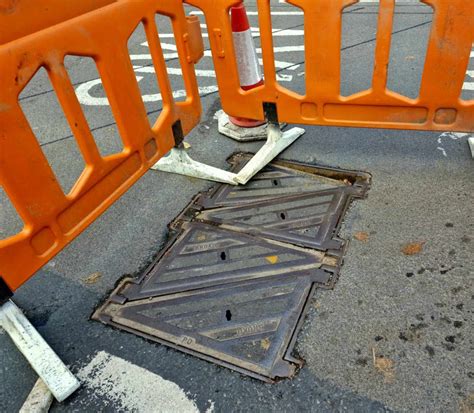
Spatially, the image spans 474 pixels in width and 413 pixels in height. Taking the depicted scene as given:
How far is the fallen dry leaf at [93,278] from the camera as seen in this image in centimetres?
227

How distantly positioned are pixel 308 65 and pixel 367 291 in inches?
55.4

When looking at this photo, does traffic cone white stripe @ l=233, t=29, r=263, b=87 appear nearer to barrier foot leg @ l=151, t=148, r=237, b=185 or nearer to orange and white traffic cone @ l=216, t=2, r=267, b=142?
orange and white traffic cone @ l=216, t=2, r=267, b=142

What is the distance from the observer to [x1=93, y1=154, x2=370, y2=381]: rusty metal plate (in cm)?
187

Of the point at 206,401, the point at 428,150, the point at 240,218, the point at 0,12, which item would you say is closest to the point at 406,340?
the point at 206,401

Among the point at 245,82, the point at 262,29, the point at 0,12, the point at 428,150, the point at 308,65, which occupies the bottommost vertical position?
the point at 428,150

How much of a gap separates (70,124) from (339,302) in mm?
1546

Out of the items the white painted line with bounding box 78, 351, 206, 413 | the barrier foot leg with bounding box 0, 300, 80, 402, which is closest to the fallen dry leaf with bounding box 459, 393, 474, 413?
the white painted line with bounding box 78, 351, 206, 413

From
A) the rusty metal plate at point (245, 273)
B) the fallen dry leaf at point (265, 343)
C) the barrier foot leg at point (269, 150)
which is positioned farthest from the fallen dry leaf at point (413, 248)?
the barrier foot leg at point (269, 150)

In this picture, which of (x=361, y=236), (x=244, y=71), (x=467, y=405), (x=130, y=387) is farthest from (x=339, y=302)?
(x=244, y=71)

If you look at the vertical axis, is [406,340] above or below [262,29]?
below

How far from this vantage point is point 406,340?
1.76 metres

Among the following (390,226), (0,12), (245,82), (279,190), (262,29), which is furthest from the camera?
(245,82)

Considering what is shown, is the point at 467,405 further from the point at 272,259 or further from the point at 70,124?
the point at 70,124

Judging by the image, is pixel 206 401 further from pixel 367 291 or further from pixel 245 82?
pixel 245 82
